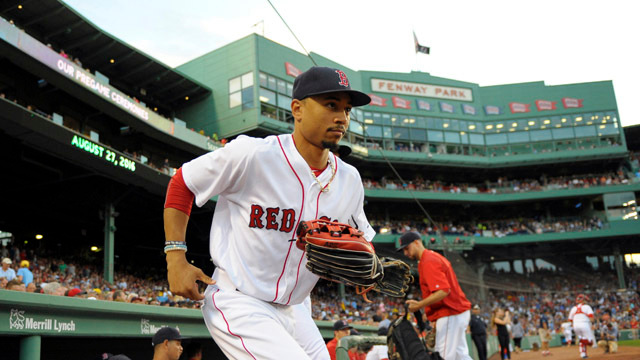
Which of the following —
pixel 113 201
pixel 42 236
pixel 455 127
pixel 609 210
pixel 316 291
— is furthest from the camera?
pixel 455 127

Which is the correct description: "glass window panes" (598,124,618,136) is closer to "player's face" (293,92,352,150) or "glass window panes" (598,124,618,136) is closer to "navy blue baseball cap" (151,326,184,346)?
"navy blue baseball cap" (151,326,184,346)

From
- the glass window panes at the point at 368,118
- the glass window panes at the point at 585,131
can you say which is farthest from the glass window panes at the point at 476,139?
the glass window panes at the point at 368,118

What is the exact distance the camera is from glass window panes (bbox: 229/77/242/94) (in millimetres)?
35431

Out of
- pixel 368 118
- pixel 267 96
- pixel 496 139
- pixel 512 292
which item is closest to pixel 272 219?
pixel 267 96

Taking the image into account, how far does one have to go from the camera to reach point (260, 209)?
2795 mm

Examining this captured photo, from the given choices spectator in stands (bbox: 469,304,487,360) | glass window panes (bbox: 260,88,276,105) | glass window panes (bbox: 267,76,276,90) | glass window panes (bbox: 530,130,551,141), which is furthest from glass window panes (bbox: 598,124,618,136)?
spectator in stands (bbox: 469,304,487,360)

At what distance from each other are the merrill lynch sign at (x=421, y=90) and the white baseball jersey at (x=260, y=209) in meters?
42.3

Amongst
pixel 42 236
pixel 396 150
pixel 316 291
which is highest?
pixel 396 150

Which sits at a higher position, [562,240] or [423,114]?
[423,114]

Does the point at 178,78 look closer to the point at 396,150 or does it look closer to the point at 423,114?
the point at 396,150

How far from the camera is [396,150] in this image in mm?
42188

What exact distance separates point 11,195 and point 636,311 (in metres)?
Answer: 34.6

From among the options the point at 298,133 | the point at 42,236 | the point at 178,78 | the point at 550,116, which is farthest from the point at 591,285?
the point at 298,133

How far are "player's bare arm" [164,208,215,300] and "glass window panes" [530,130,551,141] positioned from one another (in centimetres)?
4687
